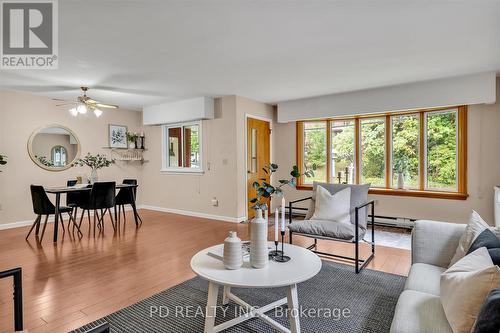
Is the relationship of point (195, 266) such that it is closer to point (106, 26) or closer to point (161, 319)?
point (161, 319)

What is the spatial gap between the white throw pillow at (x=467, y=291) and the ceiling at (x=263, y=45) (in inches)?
75.7

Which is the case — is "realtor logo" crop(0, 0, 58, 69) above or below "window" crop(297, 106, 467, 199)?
above

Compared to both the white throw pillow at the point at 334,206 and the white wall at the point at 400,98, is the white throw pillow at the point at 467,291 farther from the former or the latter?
the white wall at the point at 400,98

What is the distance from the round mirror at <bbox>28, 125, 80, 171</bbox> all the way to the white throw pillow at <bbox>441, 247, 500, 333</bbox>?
600 centimetres

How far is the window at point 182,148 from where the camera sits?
5785 mm

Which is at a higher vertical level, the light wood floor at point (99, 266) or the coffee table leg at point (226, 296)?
the coffee table leg at point (226, 296)

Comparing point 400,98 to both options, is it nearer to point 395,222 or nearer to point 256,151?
point 395,222

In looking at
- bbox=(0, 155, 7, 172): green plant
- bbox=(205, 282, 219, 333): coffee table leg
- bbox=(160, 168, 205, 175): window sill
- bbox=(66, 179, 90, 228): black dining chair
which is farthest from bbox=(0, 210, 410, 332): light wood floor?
bbox=(160, 168, 205, 175): window sill

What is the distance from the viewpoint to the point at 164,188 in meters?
6.32

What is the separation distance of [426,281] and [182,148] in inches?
203

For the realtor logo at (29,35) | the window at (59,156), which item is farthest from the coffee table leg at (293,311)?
the window at (59,156)

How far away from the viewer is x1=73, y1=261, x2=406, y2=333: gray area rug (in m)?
1.93

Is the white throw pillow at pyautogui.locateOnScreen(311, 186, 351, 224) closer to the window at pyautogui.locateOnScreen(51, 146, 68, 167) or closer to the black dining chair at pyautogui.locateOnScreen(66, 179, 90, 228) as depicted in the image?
the black dining chair at pyautogui.locateOnScreen(66, 179, 90, 228)

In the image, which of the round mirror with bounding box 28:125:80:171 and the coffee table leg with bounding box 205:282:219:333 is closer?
the coffee table leg with bounding box 205:282:219:333
